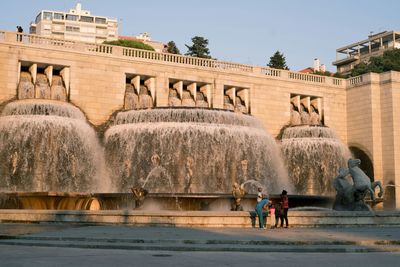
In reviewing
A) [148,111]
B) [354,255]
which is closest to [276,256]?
[354,255]

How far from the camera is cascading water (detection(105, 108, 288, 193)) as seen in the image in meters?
29.6

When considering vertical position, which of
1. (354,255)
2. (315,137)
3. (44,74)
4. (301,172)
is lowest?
(354,255)

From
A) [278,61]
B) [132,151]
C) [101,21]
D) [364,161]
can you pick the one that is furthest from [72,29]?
[132,151]

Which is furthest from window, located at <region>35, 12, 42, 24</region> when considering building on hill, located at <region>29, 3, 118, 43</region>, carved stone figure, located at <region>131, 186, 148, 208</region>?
carved stone figure, located at <region>131, 186, 148, 208</region>

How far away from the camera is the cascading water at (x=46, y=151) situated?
2942 centimetres

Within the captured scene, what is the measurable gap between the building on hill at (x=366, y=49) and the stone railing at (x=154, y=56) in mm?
66919

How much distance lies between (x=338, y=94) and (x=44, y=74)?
23639mm

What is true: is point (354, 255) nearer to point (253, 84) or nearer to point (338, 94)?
point (253, 84)

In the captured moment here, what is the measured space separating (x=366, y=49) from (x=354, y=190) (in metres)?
103

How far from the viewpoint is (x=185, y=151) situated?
30.0 m

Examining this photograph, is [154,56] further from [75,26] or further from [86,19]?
[86,19]

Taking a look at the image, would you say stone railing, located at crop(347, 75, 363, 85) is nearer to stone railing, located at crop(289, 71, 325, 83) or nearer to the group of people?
stone railing, located at crop(289, 71, 325, 83)

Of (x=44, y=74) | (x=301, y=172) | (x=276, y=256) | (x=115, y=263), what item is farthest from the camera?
(x=301, y=172)

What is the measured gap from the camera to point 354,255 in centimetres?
1161
